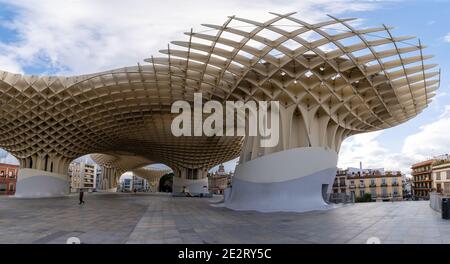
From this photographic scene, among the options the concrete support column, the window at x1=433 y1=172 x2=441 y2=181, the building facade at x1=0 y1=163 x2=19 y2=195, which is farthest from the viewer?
the concrete support column

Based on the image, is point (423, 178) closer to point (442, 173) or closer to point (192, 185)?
point (442, 173)

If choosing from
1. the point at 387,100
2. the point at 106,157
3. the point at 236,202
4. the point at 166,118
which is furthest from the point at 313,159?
the point at 106,157

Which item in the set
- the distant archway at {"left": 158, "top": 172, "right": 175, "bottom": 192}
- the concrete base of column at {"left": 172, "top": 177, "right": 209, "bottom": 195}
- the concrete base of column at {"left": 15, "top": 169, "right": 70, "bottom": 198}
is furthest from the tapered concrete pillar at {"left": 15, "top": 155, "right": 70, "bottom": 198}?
the distant archway at {"left": 158, "top": 172, "right": 175, "bottom": 192}

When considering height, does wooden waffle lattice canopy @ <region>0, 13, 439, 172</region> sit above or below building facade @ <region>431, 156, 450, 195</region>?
above

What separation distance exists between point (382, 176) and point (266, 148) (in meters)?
67.3

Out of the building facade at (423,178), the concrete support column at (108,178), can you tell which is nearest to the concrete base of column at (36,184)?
the concrete support column at (108,178)

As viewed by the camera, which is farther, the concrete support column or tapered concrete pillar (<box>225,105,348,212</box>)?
the concrete support column

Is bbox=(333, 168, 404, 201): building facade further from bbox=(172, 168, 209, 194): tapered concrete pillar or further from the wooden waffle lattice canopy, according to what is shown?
the wooden waffle lattice canopy

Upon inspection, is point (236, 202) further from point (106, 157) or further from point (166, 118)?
point (106, 157)

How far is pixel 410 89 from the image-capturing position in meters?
28.6

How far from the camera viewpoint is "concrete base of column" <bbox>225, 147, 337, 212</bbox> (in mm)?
25500

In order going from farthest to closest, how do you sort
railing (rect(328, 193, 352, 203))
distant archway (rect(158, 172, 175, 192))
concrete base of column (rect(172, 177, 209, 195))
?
distant archway (rect(158, 172, 175, 192))
concrete base of column (rect(172, 177, 209, 195))
railing (rect(328, 193, 352, 203))

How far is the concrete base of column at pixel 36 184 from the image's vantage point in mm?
49062

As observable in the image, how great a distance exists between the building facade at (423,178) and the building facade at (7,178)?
110 meters
